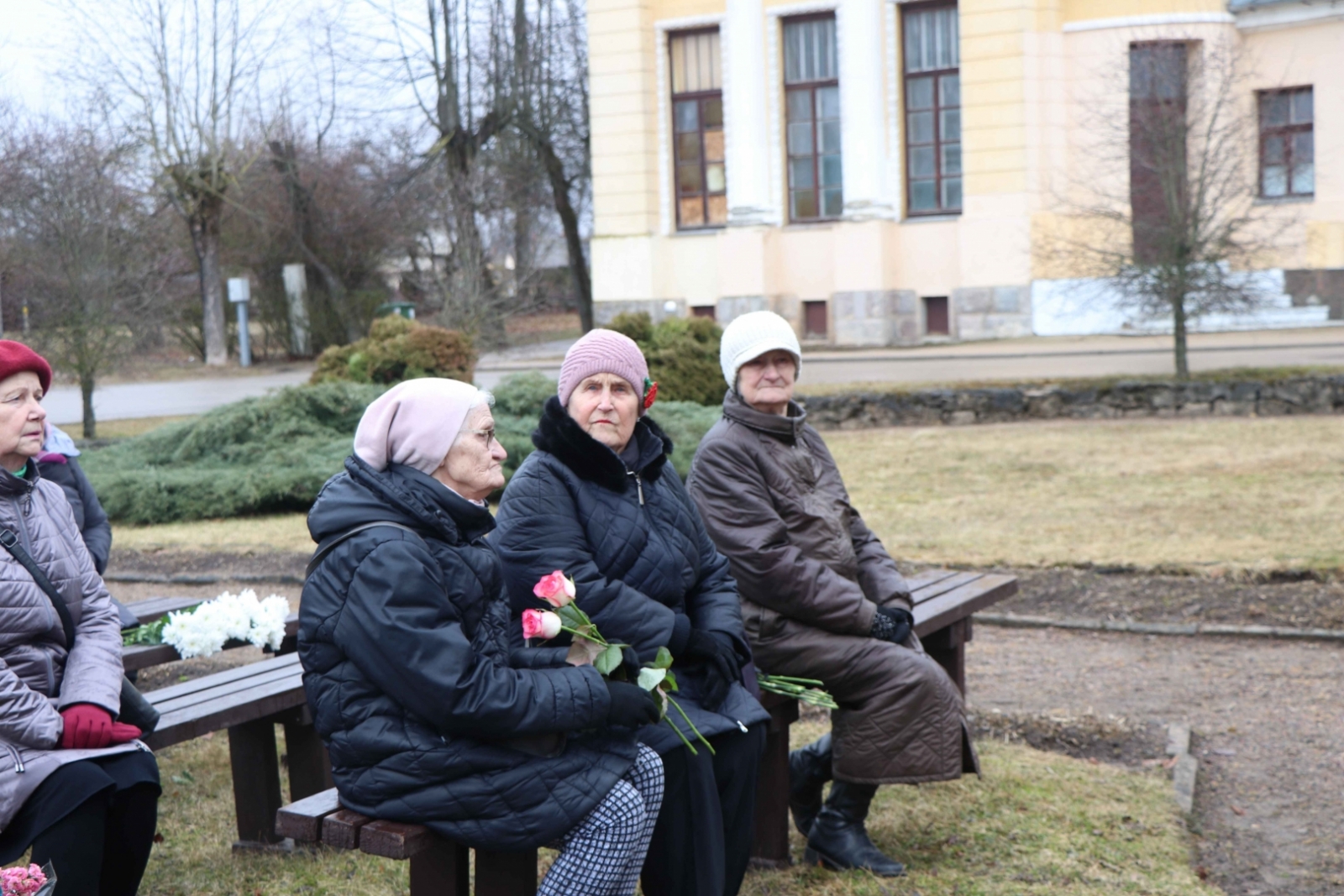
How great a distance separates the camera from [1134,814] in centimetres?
463

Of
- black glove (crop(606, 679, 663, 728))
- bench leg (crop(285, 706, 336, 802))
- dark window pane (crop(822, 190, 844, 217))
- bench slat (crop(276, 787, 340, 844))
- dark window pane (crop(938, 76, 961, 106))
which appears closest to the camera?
bench slat (crop(276, 787, 340, 844))

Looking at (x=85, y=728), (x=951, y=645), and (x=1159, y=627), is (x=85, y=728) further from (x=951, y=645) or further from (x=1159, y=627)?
(x=1159, y=627)

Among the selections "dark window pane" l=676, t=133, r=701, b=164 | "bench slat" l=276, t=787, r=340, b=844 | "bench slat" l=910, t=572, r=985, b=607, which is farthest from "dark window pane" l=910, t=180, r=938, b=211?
"bench slat" l=276, t=787, r=340, b=844

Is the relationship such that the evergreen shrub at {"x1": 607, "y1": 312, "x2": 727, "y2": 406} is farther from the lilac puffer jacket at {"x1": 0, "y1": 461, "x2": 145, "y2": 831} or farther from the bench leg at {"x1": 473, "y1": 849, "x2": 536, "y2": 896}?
the bench leg at {"x1": 473, "y1": 849, "x2": 536, "y2": 896}

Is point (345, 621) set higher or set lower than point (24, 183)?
lower

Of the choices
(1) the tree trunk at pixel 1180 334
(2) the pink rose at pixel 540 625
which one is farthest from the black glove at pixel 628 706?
(1) the tree trunk at pixel 1180 334

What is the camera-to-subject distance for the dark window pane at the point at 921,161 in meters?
26.2

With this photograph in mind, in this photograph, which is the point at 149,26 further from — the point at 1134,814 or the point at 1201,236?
the point at 1134,814

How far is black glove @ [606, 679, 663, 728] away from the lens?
124 inches

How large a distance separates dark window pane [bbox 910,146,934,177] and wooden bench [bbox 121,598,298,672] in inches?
871

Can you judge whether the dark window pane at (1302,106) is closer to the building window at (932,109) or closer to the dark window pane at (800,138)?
the building window at (932,109)

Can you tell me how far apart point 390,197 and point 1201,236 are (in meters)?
21.8

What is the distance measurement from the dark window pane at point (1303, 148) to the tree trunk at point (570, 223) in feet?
47.5

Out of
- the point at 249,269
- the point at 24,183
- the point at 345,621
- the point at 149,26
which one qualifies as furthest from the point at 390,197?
the point at 345,621
